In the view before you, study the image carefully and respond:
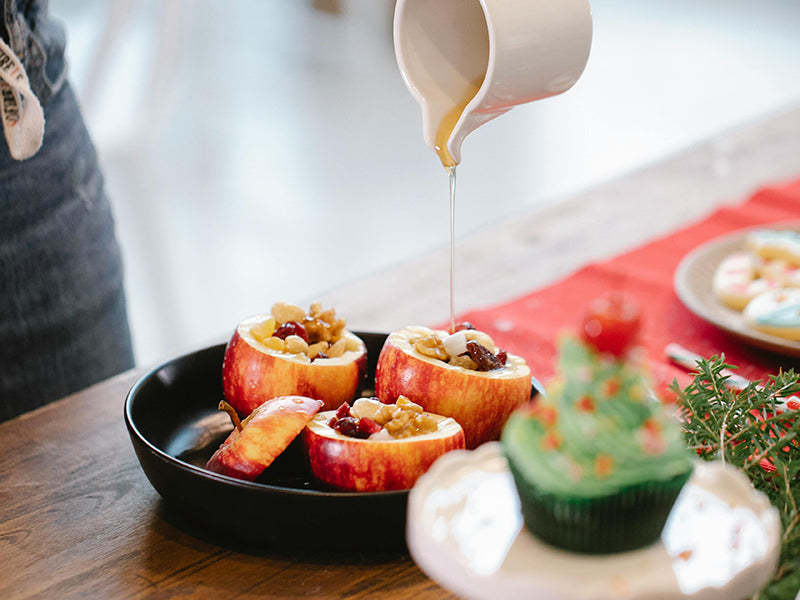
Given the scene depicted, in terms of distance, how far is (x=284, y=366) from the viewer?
75 cm

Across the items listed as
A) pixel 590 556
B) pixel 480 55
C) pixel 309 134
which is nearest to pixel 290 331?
pixel 480 55

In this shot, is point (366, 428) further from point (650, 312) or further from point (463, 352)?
point (650, 312)

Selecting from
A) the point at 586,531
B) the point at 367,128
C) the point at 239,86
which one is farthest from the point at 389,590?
the point at 239,86

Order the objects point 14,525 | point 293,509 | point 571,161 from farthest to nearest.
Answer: point 571,161 < point 14,525 < point 293,509

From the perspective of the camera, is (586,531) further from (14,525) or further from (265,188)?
(265,188)

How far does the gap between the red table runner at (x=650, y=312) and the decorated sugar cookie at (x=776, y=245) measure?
111 millimetres

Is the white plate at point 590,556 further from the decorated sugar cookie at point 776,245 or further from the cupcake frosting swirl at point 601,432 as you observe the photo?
the decorated sugar cookie at point 776,245

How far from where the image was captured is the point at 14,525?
2.38ft

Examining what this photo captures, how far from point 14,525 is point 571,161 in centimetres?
312

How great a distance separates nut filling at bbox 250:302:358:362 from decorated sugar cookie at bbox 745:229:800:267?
63 centimetres

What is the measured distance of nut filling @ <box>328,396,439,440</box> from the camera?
0.65 meters

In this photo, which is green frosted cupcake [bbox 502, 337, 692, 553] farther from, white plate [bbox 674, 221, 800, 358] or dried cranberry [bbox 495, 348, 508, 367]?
white plate [bbox 674, 221, 800, 358]

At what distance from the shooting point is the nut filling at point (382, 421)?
0.65 m

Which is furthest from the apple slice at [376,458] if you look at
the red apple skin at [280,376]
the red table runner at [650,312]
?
the red table runner at [650,312]
